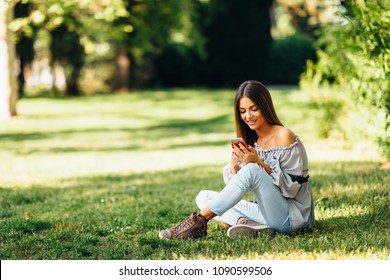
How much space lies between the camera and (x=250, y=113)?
17.3 feet

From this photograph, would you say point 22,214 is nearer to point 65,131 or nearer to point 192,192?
point 192,192

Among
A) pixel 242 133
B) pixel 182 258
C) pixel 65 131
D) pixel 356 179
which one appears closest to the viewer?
pixel 182 258

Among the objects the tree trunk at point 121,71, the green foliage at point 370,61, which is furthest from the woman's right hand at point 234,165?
the tree trunk at point 121,71

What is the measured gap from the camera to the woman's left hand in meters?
5.07

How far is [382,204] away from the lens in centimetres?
627

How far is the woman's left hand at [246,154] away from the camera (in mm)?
5066

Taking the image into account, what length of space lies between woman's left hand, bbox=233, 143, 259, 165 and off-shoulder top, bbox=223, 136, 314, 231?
0.72 feet

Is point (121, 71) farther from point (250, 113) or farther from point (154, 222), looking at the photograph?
point (250, 113)

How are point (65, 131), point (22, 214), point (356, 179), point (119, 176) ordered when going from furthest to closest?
point (65, 131) → point (119, 176) → point (356, 179) → point (22, 214)

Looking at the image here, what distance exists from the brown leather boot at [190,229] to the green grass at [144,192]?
0.08 metres

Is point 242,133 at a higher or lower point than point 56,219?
higher

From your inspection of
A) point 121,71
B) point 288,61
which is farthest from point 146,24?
point 288,61
